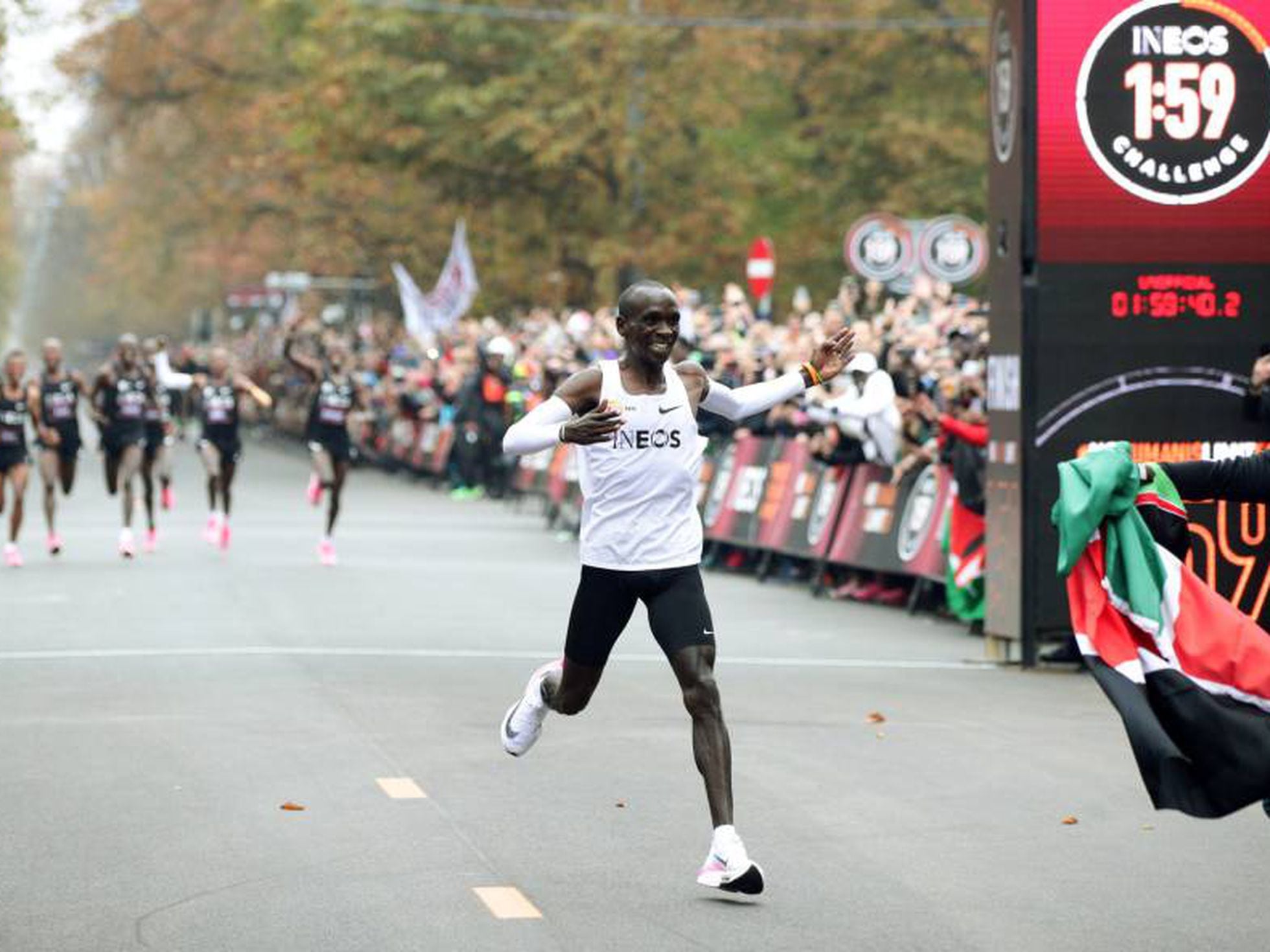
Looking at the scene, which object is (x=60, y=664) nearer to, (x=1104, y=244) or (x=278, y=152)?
(x=1104, y=244)

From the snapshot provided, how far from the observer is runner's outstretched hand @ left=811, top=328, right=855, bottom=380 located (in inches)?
386

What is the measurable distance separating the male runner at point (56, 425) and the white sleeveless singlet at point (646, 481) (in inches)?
689

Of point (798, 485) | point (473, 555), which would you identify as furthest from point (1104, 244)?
point (473, 555)

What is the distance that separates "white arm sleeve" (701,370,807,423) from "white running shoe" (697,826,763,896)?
161 cm

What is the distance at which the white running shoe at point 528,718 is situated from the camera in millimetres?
9977

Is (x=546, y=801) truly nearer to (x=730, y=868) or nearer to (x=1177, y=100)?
(x=730, y=868)

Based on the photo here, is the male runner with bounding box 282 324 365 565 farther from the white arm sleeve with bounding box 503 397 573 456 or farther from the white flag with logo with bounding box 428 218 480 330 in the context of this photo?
the white flag with logo with bounding box 428 218 480 330

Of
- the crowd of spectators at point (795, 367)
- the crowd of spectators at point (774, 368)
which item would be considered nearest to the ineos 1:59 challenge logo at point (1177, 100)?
the crowd of spectators at point (795, 367)

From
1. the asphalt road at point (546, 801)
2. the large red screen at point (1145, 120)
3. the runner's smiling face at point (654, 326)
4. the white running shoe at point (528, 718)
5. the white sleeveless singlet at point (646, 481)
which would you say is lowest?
the asphalt road at point (546, 801)

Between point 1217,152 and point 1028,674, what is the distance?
3.18m

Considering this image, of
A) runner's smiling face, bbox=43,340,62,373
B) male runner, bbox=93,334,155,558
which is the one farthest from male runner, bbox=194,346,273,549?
runner's smiling face, bbox=43,340,62,373

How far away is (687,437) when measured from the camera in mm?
9266

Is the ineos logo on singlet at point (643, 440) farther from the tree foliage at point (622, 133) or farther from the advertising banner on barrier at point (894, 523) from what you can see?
the tree foliage at point (622, 133)

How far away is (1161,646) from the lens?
316 inches
